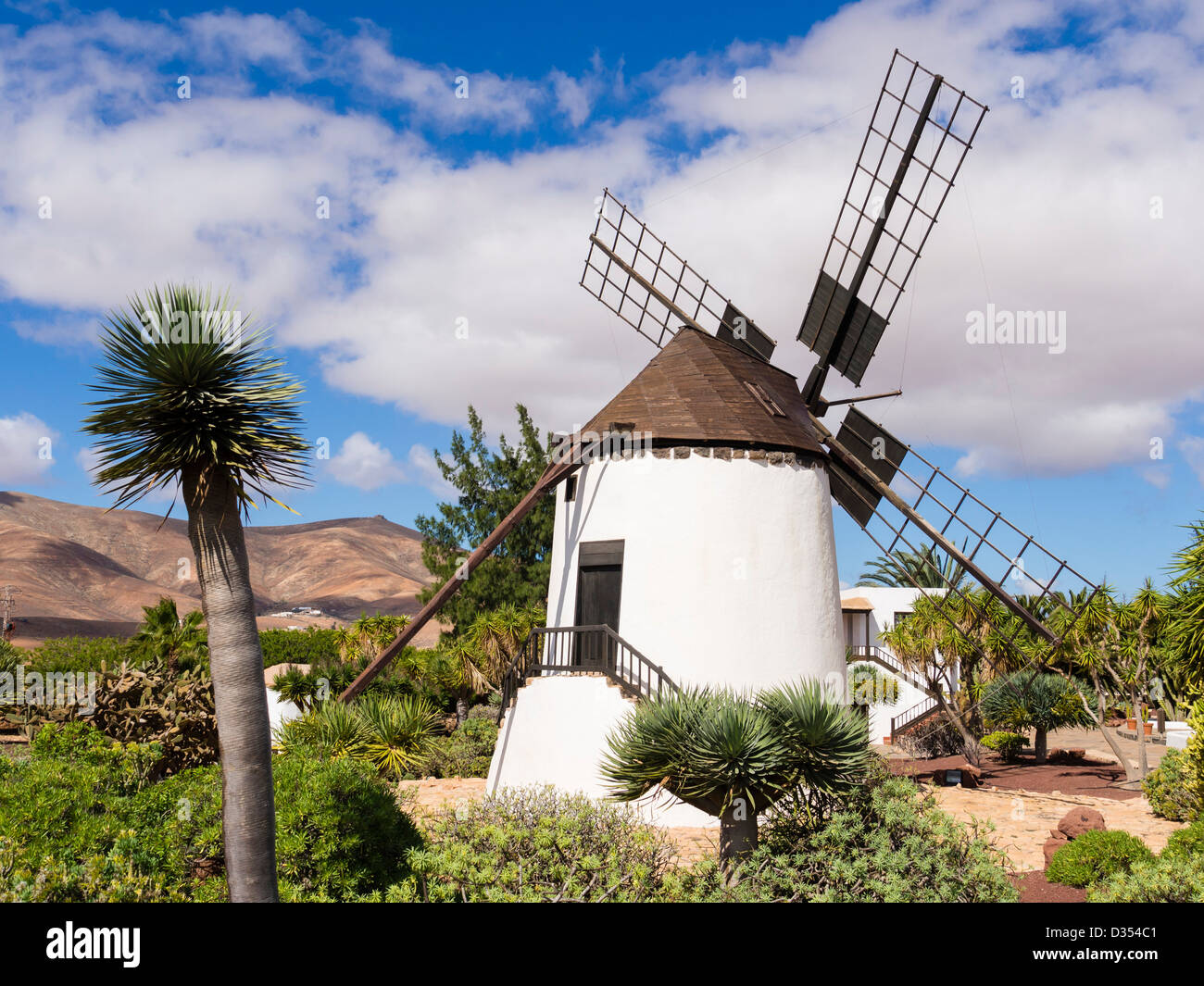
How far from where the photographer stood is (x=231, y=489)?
6.63m

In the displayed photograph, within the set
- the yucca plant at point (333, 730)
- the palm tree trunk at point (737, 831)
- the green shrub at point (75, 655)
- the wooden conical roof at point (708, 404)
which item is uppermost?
the wooden conical roof at point (708, 404)

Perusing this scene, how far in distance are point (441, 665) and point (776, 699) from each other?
1842cm

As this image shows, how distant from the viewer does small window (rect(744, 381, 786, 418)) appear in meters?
16.4

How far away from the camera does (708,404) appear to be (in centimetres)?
1581

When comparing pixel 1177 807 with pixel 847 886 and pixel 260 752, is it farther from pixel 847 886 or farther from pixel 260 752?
pixel 260 752

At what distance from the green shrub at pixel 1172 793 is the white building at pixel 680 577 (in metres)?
5.22

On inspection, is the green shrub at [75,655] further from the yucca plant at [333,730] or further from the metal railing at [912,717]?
the metal railing at [912,717]

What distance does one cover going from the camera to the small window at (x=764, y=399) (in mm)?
16375

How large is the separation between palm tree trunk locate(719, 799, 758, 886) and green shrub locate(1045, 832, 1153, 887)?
13.6 feet

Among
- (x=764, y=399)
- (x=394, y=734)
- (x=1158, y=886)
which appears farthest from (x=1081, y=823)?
(x=394, y=734)

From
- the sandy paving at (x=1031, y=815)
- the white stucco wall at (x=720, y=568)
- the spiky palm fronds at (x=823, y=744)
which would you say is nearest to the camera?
the spiky palm fronds at (x=823, y=744)

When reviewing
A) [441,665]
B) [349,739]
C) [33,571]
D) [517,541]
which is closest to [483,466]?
[517,541]

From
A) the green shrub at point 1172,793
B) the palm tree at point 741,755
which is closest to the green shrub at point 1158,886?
the palm tree at point 741,755

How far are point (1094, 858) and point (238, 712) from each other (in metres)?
9.41
